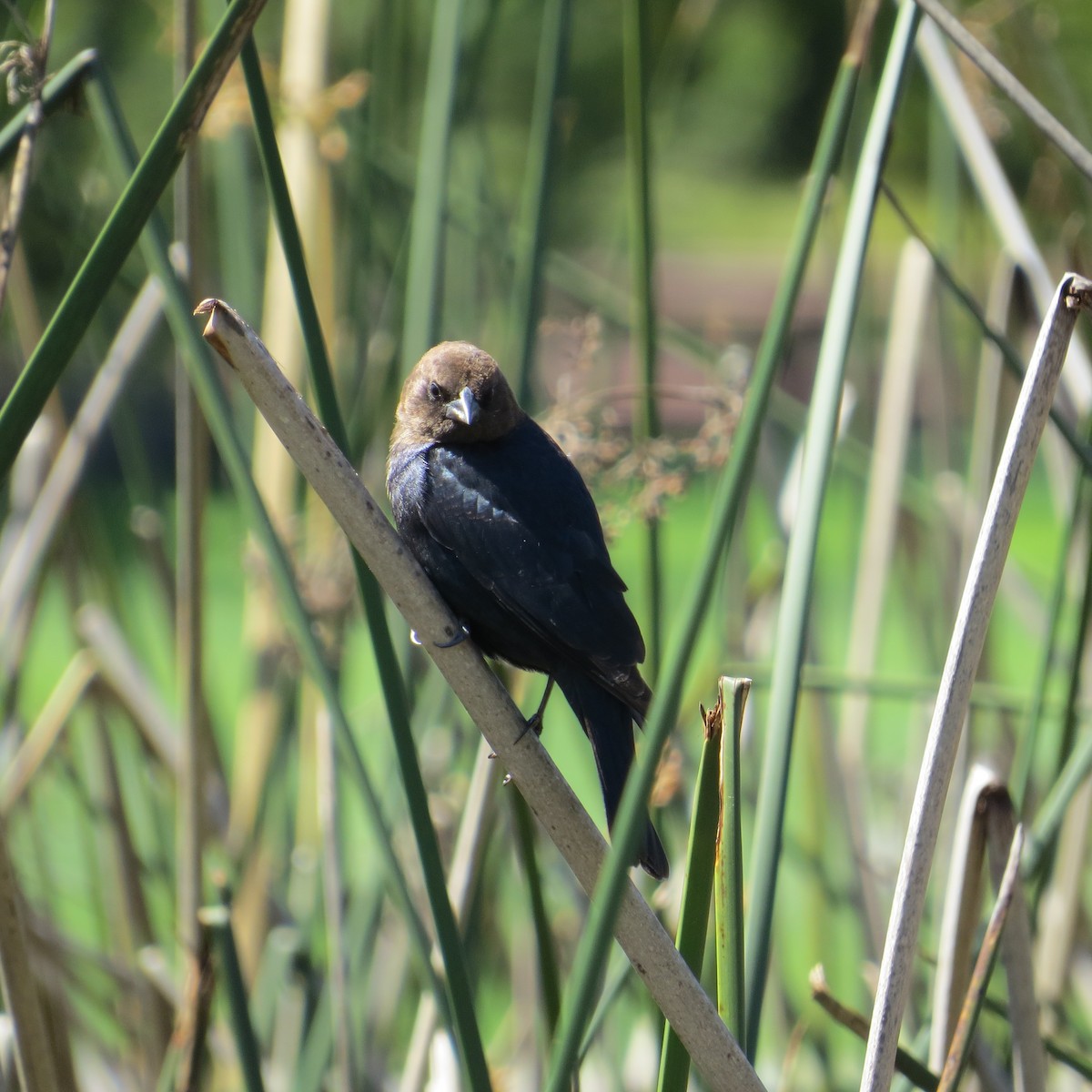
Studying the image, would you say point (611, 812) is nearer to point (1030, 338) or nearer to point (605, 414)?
point (605, 414)

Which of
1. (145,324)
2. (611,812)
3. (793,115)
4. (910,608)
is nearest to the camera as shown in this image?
(611,812)

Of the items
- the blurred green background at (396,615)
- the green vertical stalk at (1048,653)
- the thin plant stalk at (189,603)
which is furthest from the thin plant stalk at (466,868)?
the green vertical stalk at (1048,653)

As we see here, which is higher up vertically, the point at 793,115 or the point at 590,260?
the point at 793,115

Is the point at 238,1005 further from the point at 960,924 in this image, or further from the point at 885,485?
the point at 885,485

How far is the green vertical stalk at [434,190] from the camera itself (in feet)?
3.20

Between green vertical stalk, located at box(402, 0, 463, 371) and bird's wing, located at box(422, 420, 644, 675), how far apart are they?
133 millimetres

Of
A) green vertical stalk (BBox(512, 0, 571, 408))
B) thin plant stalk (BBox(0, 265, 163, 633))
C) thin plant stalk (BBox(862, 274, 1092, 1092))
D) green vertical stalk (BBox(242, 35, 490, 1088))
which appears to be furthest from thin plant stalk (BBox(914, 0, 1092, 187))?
thin plant stalk (BBox(0, 265, 163, 633))

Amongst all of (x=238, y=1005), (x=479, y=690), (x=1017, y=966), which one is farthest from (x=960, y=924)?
(x=238, y=1005)

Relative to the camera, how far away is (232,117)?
1.31m

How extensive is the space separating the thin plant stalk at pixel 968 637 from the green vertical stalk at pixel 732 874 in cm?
9

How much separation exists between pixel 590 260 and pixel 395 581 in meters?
6.38

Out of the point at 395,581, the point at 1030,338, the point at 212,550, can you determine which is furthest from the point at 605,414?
the point at 212,550

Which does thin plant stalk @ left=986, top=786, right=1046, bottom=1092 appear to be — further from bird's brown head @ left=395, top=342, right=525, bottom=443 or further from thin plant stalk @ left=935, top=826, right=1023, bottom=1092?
bird's brown head @ left=395, top=342, right=525, bottom=443

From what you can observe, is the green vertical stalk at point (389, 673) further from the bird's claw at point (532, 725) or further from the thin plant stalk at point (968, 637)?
the thin plant stalk at point (968, 637)
